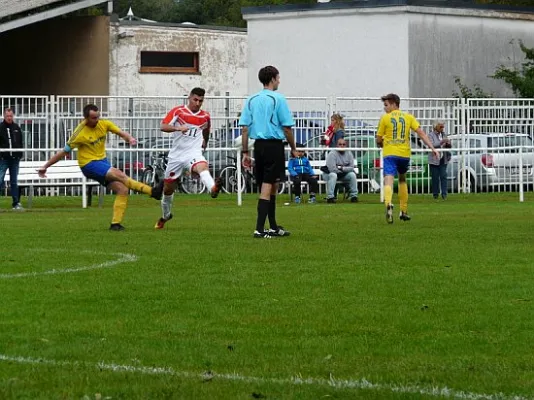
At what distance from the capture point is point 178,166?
63.3 feet

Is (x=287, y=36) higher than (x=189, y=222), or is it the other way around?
(x=287, y=36)

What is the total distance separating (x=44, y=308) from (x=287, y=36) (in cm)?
3887

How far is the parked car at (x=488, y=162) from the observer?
32.2m

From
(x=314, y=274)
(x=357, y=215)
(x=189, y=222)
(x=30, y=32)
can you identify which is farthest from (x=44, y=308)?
(x=30, y=32)

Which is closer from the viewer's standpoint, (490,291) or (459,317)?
(459,317)

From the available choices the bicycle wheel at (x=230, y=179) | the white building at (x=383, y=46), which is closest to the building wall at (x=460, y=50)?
the white building at (x=383, y=46)

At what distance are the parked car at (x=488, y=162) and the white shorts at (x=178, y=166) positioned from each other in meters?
13.0

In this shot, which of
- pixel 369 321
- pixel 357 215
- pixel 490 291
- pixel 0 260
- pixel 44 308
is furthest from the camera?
pixel 357 215

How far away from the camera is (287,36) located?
158 feet

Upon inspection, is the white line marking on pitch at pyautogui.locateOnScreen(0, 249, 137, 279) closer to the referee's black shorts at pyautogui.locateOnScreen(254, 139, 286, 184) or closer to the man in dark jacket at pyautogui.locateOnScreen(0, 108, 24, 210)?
the referee's black shorts at pyautogui.locateOnScreen(254, 139, 286, 184)

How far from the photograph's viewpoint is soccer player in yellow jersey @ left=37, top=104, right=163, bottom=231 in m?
19.0

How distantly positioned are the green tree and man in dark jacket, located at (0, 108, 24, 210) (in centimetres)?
2098

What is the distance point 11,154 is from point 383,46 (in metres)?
19.9

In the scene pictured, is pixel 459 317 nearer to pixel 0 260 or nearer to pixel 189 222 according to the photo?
pixel 0 260
